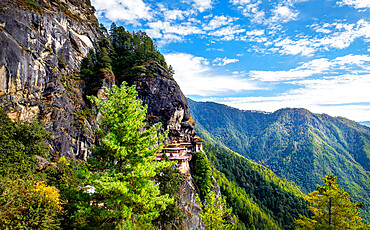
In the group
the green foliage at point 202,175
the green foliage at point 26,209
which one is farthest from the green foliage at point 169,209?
the green foliage at point 202,175

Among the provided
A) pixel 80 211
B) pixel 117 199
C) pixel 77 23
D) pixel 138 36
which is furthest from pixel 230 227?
pixel 138 36

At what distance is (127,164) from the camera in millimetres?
9227

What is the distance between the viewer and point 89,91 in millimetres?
40344

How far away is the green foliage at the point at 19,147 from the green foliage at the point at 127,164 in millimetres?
14026

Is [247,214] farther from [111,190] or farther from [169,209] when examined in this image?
[111,190]

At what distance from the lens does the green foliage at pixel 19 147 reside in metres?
17.6

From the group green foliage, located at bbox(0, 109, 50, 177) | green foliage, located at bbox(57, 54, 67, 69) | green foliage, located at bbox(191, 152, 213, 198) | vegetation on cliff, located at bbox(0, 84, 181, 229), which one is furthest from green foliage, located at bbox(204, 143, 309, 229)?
green foliage, located at bbox(57, 54, 67, 69)

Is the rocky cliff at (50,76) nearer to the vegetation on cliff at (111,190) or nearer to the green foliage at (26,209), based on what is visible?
the vegetation on cliff at (111,190)

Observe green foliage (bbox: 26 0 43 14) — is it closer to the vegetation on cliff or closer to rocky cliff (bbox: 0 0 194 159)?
rocky cliff (bbox: 0 0 194 159)

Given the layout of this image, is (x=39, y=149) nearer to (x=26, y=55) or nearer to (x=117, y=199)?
(x=26, y=55)

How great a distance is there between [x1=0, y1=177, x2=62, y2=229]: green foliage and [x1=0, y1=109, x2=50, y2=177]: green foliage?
9516 mm

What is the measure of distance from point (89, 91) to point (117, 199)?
39262 millimetres

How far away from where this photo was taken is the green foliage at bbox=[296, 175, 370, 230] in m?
14.3

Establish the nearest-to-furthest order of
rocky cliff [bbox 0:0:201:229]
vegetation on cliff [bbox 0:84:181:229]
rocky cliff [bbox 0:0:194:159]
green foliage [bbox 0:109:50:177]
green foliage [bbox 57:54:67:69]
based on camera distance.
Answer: vegetation on cliff [bbox 0:84:181:229]
green foliage [bbox 0:109:50:177]
rocky cliff [bbox 0:0:194:159]
rocky cliff [bbox 0:0:201:229]
green foliage [bbox 57:54:67:69]
